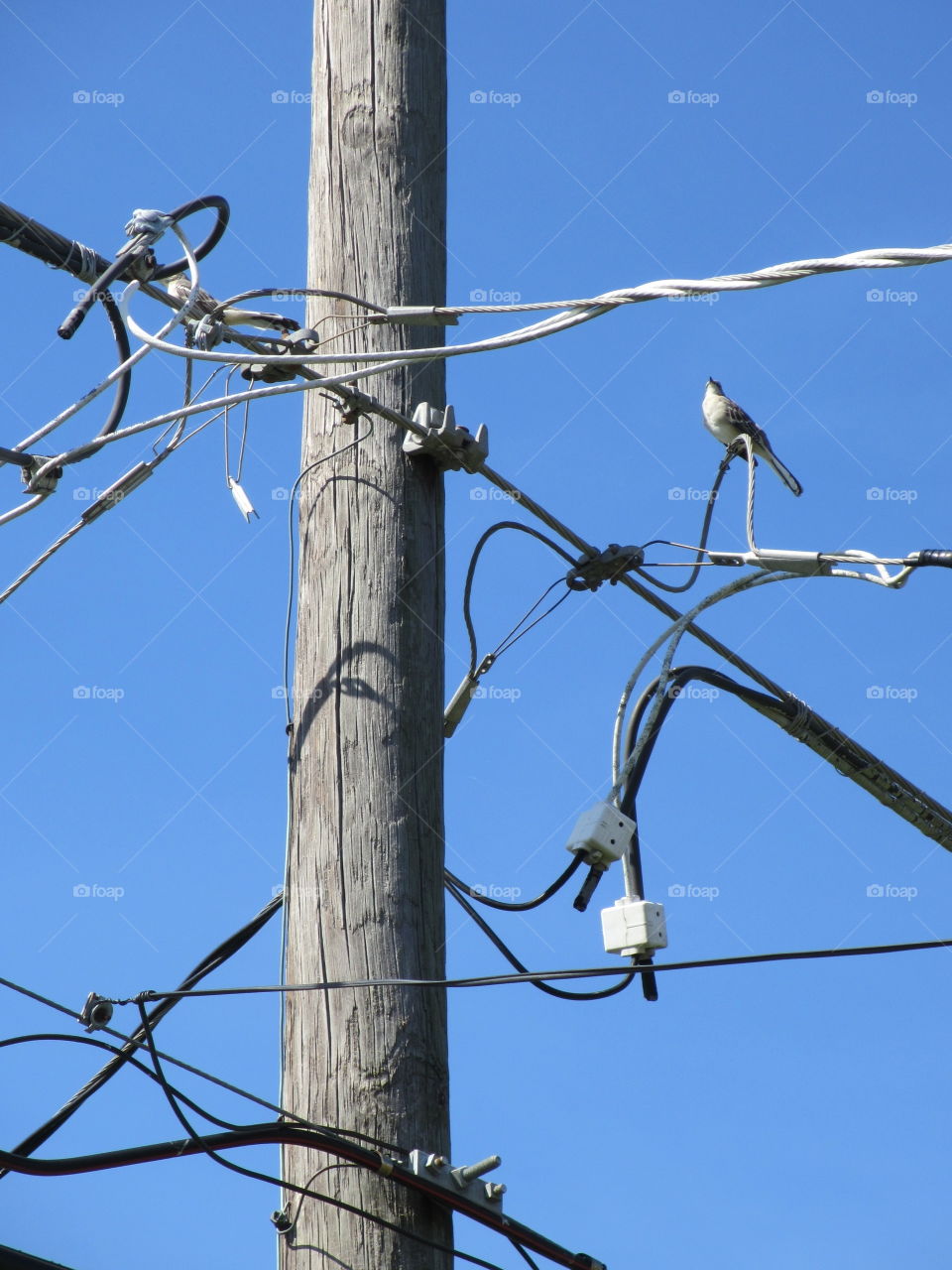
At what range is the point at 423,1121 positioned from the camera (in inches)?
129

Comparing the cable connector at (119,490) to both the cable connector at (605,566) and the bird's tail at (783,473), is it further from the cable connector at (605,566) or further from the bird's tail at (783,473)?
the bird's tail at (783,473)

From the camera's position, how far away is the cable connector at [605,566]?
174 inches

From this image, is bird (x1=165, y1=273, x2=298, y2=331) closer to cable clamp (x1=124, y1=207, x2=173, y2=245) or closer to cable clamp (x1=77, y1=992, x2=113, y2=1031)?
cable clamp (x1=124, y1=207, x2=173, y2=245)

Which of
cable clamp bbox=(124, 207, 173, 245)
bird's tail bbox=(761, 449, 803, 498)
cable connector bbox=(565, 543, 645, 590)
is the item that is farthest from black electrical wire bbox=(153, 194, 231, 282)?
bird's tail bbox=(761, 449, 803, 498)

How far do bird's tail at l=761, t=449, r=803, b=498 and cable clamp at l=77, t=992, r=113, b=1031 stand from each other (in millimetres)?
3911

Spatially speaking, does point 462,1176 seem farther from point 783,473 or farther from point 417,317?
point 783,473

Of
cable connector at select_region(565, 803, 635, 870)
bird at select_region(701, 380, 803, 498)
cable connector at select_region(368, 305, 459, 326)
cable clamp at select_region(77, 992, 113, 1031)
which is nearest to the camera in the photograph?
cable clamp at select_region(77, 992, 113, 1031)

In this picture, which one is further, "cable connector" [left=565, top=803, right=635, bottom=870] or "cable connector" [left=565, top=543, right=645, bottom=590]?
"cable connector" [left=565, top=543, right=645, bottom=590]

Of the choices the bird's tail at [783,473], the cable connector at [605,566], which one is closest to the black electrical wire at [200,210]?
the cable connector at [605,566]

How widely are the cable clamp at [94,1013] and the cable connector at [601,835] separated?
45.7 inches

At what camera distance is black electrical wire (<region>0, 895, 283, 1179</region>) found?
334 centimetres

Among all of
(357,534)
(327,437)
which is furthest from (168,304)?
(357,534)

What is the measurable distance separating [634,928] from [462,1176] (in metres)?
0.68

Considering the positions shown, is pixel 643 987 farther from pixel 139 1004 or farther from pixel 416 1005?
pixel 139 1004
